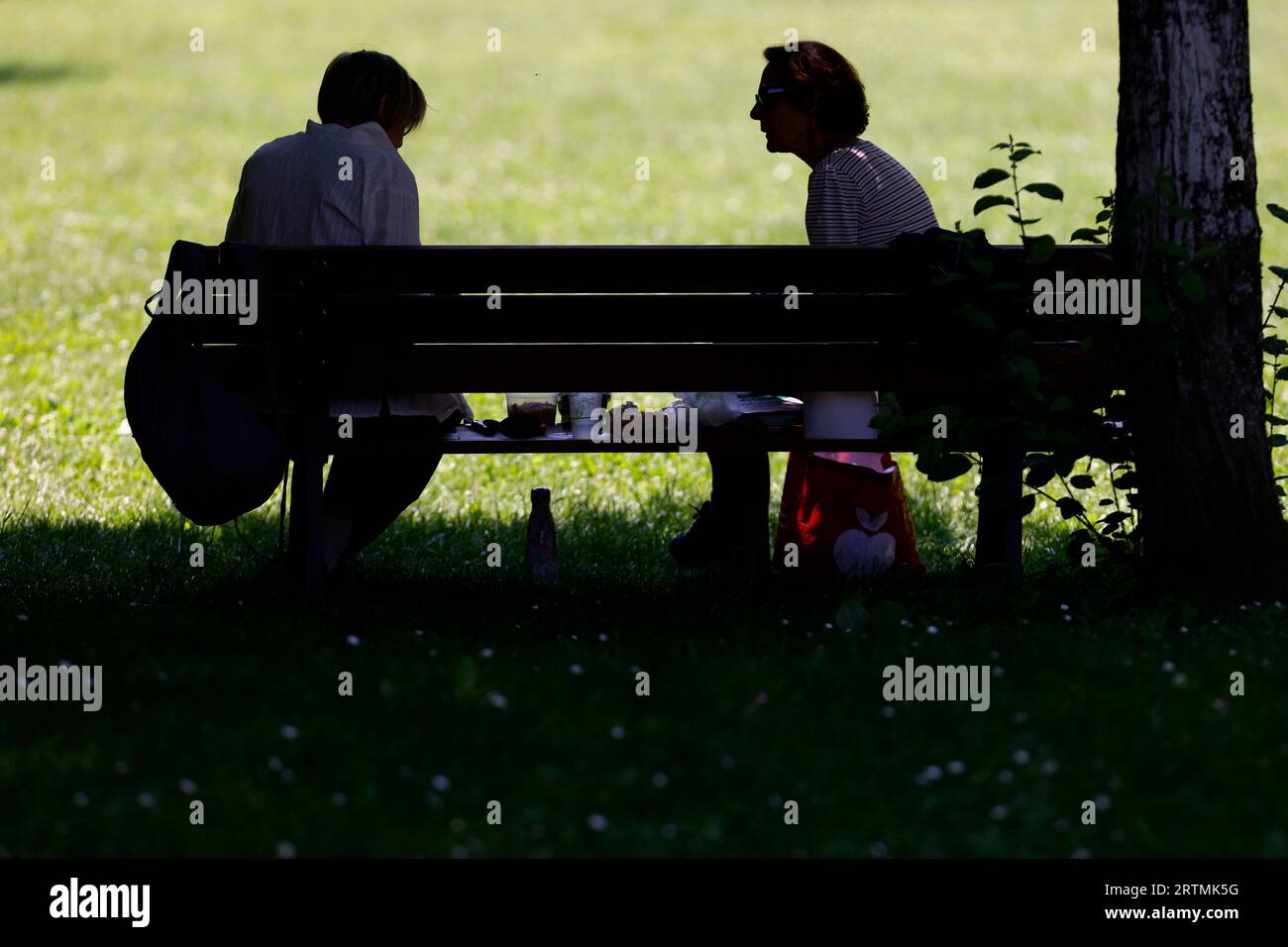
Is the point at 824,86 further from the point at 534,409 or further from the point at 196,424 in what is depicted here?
the point at 196,424

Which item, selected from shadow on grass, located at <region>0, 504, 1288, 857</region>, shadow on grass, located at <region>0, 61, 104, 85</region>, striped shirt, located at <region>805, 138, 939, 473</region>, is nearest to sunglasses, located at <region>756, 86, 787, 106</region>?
striped shirt, located at <region>805, 138, 939, 473</region>

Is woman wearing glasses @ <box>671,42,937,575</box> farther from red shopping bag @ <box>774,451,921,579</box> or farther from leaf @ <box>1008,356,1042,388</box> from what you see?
leaf @ <box>1008,356,1042,388</box>

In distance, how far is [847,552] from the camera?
593cm

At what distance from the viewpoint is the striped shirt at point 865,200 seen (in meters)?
5.70

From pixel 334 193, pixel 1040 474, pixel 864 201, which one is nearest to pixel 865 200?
pixel 864 201

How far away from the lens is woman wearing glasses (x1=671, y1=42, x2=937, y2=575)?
571cm

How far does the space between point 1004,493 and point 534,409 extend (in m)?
1.49

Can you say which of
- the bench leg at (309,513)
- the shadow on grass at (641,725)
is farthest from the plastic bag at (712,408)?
the bench leg at (309,513)

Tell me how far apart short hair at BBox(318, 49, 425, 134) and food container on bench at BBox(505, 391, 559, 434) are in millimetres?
973

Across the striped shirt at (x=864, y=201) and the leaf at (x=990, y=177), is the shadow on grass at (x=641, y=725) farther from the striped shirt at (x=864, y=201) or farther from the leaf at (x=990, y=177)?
the leaf at (x=990, y=177)

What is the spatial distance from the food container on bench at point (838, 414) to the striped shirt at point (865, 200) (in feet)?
1.71

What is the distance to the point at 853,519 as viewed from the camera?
235 inches
